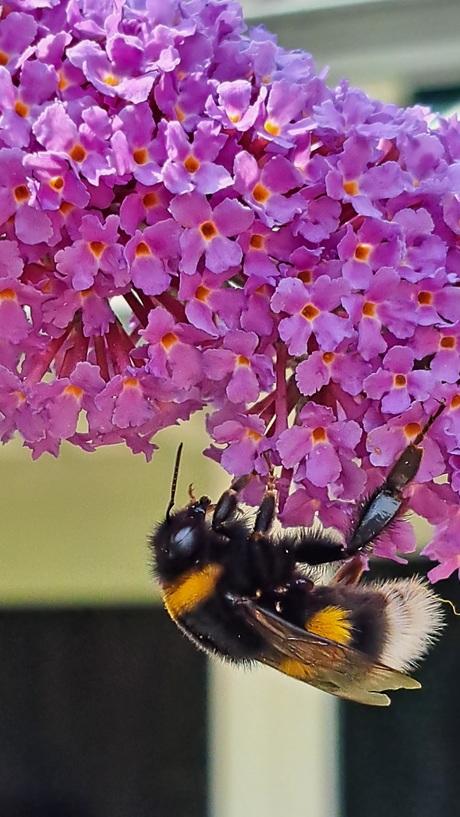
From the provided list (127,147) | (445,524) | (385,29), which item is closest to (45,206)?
(127,147)

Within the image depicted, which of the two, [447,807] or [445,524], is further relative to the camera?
[447,807]

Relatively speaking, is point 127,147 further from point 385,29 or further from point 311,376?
point 385,29

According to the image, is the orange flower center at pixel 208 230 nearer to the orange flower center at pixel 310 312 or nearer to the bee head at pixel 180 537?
the orange flower center at pixel 310 312

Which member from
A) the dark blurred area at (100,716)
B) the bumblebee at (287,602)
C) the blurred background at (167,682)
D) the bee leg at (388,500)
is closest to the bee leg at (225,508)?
the bumblebee at (287,602)

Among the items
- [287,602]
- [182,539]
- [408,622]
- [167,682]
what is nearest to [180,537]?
[182,539]

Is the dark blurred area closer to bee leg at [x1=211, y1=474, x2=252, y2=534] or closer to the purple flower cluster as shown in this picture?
bee leg at [x1=211, y1=474, x2=252, y2=534]

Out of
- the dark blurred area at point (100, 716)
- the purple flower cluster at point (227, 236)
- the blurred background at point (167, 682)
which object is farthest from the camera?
the dark blurred area at point (100, 716)
